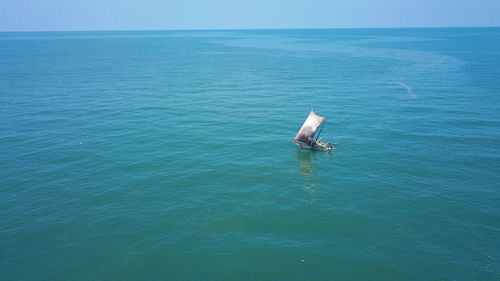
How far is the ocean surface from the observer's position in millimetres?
38812

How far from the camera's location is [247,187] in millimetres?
55500

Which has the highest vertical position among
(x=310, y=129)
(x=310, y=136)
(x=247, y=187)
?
(x=310, y=129)

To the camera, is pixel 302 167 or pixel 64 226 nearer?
pixel 64 226

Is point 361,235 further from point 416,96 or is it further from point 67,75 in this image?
point 67,75

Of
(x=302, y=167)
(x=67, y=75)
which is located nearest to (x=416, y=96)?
(x=302, y=167)

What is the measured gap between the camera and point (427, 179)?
184ft

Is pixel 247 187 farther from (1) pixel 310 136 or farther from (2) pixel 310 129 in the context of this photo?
(2) pixel 310 129

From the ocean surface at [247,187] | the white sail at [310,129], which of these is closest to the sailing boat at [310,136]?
the white sail at [310,129]

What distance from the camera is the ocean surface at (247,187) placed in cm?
3881

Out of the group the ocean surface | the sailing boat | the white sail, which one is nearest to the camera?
the ocean surface

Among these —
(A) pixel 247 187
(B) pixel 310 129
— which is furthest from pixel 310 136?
(A) pixel 247 187

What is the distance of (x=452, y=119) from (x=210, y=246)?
75.8 m

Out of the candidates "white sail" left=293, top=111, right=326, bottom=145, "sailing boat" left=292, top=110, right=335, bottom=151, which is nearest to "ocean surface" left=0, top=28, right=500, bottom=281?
"sailing boat" left=292, top=110, right=335, bottom=151

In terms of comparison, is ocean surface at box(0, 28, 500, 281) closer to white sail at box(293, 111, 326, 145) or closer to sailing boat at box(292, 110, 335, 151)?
sailing boat at box(292, 110, 335, 151)
